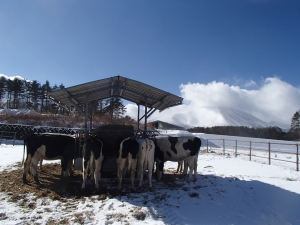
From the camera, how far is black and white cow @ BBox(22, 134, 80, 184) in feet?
25.9

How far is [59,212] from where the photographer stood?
202 inches

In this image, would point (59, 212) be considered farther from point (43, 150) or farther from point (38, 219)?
point (43, 150)

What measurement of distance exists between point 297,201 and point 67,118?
32932mm

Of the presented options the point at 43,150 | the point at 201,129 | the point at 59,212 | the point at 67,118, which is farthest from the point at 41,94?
the point at 59,212

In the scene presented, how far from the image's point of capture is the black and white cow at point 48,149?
7.89m

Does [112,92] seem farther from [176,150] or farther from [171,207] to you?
[171,207]

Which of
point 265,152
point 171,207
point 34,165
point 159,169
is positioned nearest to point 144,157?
point 159,169

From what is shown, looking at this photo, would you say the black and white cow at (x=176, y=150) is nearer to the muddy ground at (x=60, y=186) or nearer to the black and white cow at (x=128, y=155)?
the muddy ground at (x=60, y=186)

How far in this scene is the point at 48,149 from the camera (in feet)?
26.5

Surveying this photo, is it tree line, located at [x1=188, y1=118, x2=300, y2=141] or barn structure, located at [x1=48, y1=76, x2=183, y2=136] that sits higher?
barn structure, located at [x1=48, y1=76, x2=183, y2=136]

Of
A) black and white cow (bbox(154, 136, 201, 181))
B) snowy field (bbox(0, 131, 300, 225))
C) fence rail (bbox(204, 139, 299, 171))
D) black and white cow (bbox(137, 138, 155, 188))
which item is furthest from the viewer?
fence rail (bbox(204, 139, 299, 171))

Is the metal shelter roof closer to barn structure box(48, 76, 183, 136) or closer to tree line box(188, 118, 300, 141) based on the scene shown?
barn structure box(48, 76, 183, 136)

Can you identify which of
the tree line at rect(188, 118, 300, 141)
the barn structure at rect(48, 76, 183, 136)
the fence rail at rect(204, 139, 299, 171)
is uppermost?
the barn structure at rect(48, 76, 183, 136)

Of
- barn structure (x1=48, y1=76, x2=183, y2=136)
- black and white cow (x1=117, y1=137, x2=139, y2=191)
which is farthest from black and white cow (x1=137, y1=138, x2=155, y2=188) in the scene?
barn structure (x1=48, y1=76, x2=183, y2=136)
